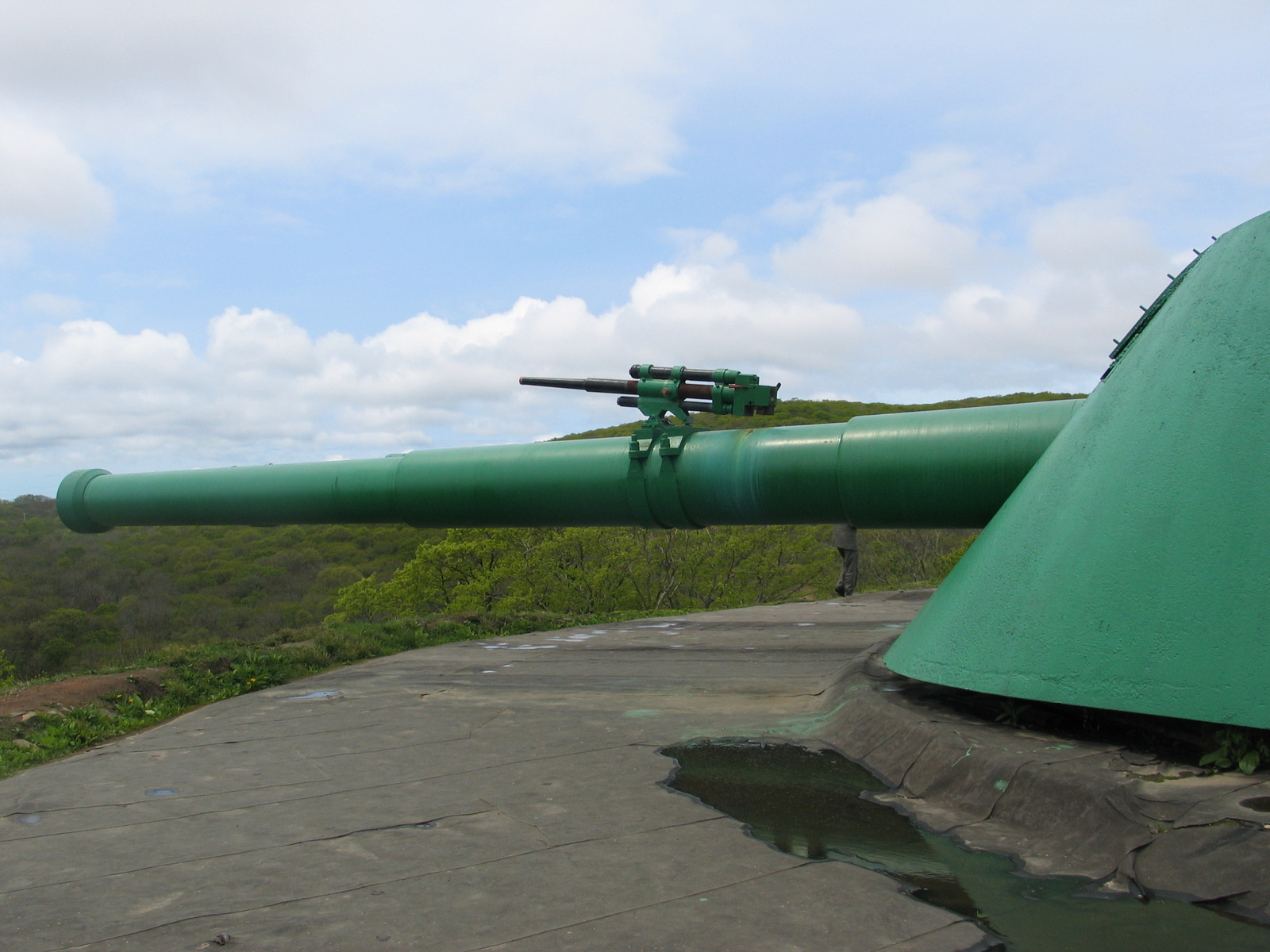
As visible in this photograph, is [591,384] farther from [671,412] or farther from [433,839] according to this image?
[433,839]

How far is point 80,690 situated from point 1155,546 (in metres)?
5.36

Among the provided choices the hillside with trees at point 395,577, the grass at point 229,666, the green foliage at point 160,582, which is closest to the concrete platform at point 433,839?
the grass at point 229,666

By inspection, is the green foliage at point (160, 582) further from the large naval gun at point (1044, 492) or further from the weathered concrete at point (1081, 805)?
the weathered concrete at point (1081, 805)

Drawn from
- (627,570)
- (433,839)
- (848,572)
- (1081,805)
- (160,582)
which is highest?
(1081,805)

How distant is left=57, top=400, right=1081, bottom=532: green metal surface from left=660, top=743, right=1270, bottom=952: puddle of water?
4.65 feet

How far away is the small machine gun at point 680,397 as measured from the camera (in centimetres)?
510

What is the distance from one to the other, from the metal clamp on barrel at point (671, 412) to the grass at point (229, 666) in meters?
2.72

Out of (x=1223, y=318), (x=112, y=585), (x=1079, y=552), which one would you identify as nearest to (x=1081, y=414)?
(x=1223, y=318)

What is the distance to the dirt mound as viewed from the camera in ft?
17.2

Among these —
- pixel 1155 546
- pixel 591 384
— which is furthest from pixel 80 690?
pixel 1155 546

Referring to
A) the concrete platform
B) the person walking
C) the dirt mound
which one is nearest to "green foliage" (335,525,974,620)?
the person walking

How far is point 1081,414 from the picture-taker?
376 cm

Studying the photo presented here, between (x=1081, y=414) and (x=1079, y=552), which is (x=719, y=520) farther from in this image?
(x=1079, y=552)

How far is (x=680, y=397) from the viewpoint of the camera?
17.3 ft
